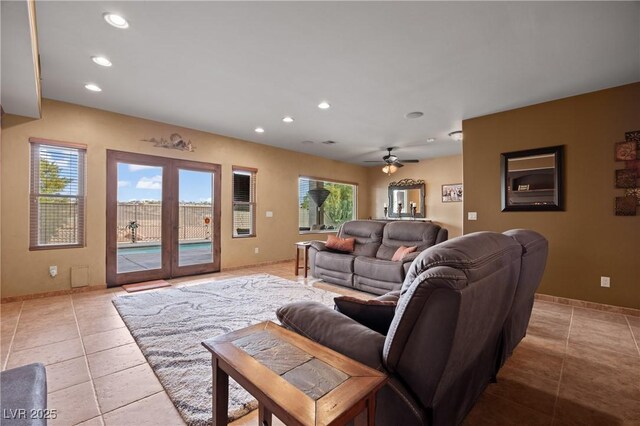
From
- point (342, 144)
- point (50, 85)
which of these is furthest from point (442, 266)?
point (342, 144)

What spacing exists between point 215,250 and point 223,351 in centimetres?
460

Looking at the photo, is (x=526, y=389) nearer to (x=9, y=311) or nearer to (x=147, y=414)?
(x=147, y=414)

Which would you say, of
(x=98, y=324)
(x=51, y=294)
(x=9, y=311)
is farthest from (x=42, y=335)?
(x=51, y=294)

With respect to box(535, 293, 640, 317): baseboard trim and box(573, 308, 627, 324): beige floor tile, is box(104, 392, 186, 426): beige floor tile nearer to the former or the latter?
box(573, 308, 627, 324): beige floor tile

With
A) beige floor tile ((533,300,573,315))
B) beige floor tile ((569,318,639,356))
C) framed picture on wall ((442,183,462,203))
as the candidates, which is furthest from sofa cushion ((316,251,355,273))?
framed picture on wall ((442,183,462,203))

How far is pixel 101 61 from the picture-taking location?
282 cm

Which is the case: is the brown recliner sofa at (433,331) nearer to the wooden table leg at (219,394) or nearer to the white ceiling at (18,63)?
the wooden table leg at (219,394)

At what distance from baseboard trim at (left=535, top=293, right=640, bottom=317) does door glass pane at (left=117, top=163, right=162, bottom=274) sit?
596 centimetres

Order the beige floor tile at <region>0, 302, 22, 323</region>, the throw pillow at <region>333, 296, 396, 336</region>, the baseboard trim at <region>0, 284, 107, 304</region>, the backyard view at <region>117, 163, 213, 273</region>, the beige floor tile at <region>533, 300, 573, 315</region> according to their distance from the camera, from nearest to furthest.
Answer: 1. the throw pillow at <region>333, 296, 396, 336</region>
2. the beige floor tile at <region>0, 302, 22, 323</region>
3. the beige floor tile at <region>533, 300, 573, 315</region>
4. the baseboard trim at <region>0, 284, 107, 304</region>
5. the backyard view at <region>117, 163, 213, 273</region>

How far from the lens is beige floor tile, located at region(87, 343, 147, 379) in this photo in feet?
6.59

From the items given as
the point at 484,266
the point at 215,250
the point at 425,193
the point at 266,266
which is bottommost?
the point at 266,266

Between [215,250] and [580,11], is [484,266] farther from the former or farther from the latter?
[215,250]

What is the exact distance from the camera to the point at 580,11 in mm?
2113

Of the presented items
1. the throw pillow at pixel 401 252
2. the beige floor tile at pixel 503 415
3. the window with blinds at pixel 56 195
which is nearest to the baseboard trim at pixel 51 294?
the window with blinds at pixel 56 195
